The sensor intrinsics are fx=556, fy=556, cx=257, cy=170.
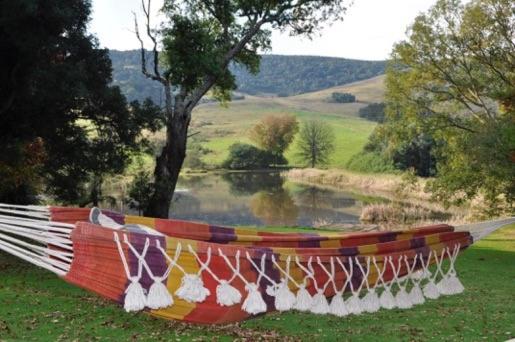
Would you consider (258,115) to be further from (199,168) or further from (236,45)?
(236,45)

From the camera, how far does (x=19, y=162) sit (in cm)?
721

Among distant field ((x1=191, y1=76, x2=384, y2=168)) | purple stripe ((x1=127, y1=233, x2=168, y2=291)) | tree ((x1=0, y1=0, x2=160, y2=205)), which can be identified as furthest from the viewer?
distant field ((x1=191, y1=76, x2=384, y2=168))

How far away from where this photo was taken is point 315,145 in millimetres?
43344

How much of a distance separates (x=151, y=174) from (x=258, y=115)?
60.4 meters

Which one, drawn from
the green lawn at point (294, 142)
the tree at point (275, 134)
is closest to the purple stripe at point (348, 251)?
the green lawn at point (294, 142)

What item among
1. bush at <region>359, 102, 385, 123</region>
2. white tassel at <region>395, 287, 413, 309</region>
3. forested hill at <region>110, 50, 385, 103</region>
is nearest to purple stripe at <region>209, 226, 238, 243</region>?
white tassel at <region>395, 287, 413, 309</region>

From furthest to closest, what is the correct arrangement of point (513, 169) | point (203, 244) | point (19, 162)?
point (513, 169) → point (19, 162) → point (203, 244)

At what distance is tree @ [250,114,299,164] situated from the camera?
45188mm

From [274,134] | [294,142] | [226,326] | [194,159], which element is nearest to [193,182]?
[194,159]

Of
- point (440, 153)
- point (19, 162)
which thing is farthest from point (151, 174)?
point (440, 153)

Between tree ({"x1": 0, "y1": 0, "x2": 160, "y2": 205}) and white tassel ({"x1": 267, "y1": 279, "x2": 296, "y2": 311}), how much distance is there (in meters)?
4.29

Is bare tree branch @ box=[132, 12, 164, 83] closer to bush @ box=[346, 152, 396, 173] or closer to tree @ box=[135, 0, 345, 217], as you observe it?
tree @ box=[135, 0, 345, 217]

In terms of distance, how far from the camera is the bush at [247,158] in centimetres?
4278

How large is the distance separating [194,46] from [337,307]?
→ 23.4 ft
